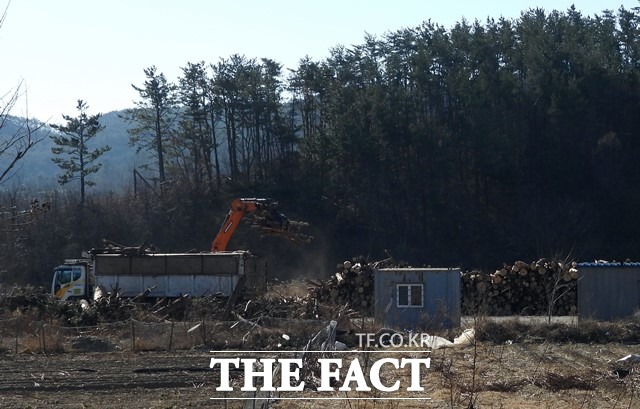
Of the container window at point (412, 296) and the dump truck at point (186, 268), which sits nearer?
the container window at point (412, 296)

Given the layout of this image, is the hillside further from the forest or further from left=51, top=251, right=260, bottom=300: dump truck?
left=51, top=251, right=260, bottom=300: dump truck

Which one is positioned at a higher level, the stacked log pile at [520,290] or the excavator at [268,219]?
the excavator at [268,219]

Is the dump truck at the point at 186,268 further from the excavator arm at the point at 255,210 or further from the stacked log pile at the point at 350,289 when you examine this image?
the stacked log pile at the point at 350,289

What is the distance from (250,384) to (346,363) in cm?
288

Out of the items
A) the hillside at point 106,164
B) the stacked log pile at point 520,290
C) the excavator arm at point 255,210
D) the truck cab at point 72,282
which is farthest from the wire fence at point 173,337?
the hillside at point 106,164

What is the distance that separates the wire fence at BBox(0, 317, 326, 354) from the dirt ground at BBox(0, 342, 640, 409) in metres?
1.50

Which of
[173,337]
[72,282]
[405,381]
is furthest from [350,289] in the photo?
[405,381]

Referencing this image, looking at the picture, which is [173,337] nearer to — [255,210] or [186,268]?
[186,268]

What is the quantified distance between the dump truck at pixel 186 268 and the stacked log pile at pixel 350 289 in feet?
9.48

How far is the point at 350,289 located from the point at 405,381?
711 inches

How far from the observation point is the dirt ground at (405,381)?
14.0 metres

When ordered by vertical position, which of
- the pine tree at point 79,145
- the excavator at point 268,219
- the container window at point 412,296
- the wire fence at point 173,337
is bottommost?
the wire fence at point 173,337

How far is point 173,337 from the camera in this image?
24.4 m

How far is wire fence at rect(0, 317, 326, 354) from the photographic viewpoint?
23.9 meters
